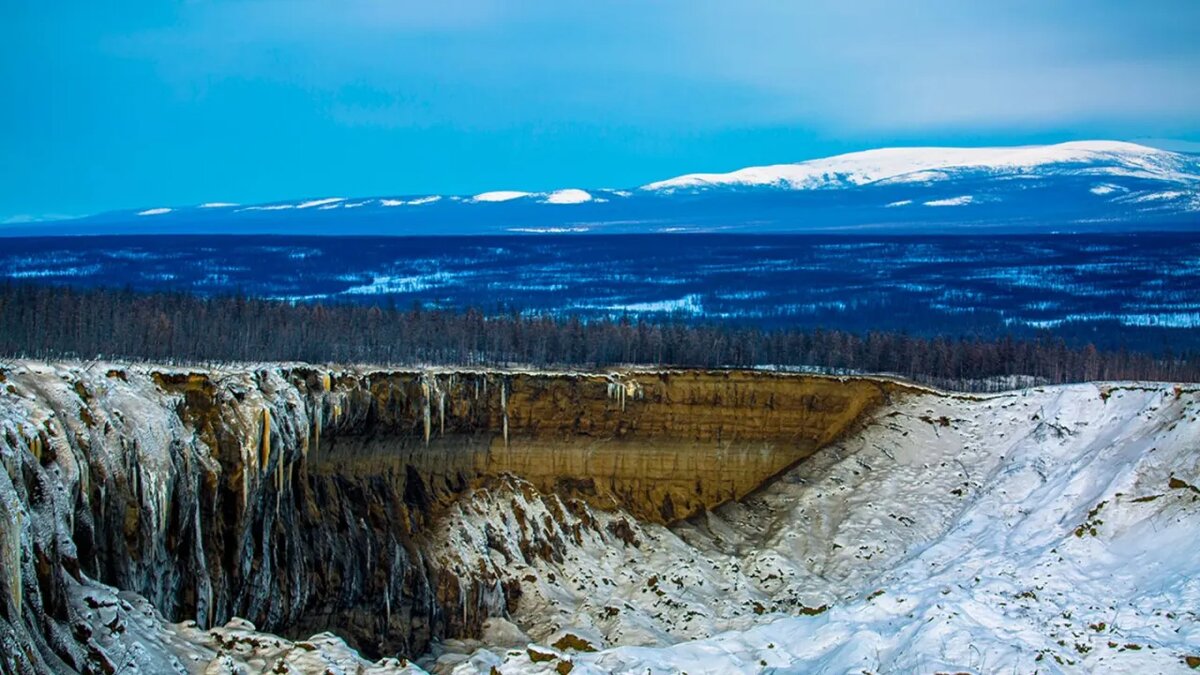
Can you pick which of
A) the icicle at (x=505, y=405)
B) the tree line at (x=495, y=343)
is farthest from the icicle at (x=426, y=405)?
the tree line at (x=495, y=343)

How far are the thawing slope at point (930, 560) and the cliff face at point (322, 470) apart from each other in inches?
134

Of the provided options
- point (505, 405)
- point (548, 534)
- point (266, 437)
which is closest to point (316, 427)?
point (266, 437)

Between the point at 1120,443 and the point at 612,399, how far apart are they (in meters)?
29.6

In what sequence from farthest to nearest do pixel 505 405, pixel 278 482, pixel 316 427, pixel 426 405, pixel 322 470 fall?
pixel 505 405
pixel 426 405
pixel 322 470
pixel 316 427
pixel 278 482

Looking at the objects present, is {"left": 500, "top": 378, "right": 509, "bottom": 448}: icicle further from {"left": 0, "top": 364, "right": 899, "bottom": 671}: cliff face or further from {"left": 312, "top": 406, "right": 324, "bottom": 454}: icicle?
{"left": 312, "top": 406, "right": 324, "bottom": 454}: icicle

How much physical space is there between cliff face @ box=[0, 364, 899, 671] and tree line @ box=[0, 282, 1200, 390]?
12.1 meters

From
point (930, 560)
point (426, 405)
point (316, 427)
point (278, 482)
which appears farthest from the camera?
point (426, 405)

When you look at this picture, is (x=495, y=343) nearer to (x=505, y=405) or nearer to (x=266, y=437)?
(x=505, y=405)

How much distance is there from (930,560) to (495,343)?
45.9 metres

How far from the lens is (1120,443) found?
75688 millimetres

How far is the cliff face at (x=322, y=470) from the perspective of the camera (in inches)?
1934

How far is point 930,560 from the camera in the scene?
6956cm

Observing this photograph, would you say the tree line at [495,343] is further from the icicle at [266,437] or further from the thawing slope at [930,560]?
the icicle at [266,437]

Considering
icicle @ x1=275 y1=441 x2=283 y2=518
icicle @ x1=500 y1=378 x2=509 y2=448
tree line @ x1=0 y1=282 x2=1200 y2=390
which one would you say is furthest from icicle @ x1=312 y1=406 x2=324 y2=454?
tree line @ x1=0 y1=282 x2=1200 y2=390
